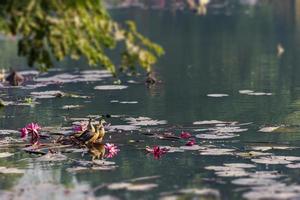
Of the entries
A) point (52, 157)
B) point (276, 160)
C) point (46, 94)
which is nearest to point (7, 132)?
point (52, 157)

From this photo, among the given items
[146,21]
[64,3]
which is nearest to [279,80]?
[64,3]

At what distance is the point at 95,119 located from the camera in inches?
1037

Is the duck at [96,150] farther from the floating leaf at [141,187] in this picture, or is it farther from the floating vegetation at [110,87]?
the floating vegetation at [110,87]

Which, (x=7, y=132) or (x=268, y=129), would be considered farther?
(x=7, y=132)

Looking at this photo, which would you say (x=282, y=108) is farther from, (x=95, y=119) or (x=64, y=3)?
(x=64, y=3)

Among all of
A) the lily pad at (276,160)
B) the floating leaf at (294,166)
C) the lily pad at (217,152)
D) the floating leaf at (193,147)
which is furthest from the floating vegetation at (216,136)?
the floating leaf at (294,166)

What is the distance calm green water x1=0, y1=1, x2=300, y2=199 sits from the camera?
61.4ft

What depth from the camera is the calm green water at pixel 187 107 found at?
1870 centimetres

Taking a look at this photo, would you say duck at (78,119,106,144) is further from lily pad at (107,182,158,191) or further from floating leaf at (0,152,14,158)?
lily pad at (107,182,158,191)

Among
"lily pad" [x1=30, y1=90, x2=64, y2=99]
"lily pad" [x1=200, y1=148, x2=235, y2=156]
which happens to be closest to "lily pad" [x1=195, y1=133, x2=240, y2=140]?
"lily pad" [x1=200, y1=148, x2=235, y2=156]

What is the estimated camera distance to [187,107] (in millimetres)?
29062

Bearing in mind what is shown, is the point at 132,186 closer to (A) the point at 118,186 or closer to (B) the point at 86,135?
(A) the point at 118,186

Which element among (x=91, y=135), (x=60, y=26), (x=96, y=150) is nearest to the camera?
(x=60, y=26)

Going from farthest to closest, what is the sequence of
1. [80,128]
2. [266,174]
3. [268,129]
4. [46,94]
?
[46,94] → [268,129] → [80,128] → [266,174]
